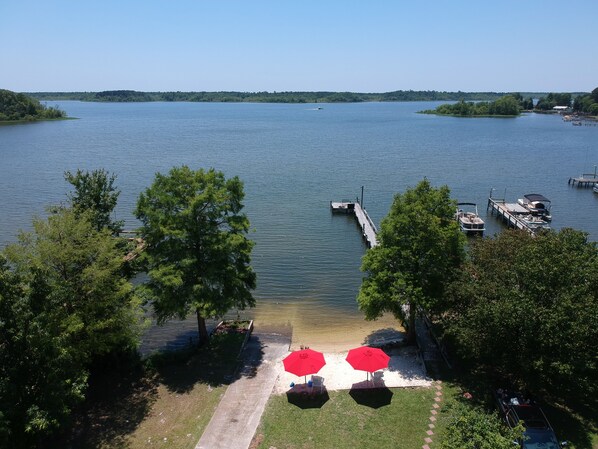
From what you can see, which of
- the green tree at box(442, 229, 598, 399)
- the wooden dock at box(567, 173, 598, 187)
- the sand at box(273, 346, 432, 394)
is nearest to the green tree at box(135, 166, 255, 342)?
the sand at box(273, 346, 432, 394)

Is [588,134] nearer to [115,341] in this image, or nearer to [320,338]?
[320,338]

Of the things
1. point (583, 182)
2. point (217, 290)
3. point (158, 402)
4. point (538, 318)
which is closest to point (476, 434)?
point (538, 318)

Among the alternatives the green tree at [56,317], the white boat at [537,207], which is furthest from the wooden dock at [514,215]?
the green tree at [56,317]

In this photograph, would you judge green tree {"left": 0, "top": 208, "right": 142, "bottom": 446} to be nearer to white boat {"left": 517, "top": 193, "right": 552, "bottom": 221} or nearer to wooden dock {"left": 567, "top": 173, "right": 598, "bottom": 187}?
white boat {"left": 517, "top": 193, "right": 552, "bottom": 221}

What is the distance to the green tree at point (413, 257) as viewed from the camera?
23.4 metres

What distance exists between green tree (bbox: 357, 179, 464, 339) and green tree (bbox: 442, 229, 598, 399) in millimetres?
2072

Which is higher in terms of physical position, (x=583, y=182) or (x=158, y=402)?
(x=583, y=182)

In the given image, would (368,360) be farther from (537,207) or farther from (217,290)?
(537,207)

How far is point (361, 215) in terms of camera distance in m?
55.5

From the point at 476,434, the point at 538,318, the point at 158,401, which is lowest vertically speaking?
the point at 158,401

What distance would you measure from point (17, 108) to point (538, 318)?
197517mm

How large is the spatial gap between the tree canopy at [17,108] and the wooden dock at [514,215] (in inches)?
6892

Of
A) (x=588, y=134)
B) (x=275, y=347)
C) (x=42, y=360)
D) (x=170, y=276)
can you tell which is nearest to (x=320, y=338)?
(x=275, y=347)

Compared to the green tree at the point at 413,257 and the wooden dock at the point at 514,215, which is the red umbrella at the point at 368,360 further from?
the wooden dock at the point at 514,215
